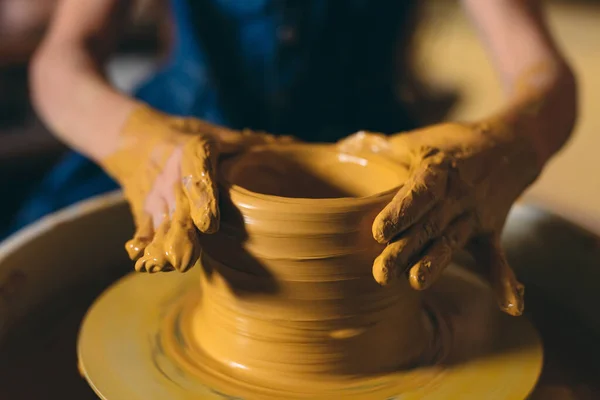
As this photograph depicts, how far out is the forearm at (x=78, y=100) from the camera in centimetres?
115

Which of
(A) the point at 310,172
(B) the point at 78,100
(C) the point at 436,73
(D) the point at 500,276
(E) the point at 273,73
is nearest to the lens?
(D) the point at 500,276

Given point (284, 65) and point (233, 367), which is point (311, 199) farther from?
point (284, 65)

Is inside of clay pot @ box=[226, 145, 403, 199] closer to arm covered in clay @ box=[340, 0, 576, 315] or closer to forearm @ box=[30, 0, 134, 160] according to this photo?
arm covered in clay @ box=[340, 0, 576, 315]

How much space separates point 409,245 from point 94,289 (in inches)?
27.0

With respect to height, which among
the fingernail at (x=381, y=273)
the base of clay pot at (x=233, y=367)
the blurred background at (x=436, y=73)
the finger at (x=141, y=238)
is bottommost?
the blurred background at (x=436, y=73)

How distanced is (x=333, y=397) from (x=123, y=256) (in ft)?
2.06

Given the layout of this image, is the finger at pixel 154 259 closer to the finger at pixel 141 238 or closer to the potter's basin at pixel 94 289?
the finger at pixel 141 238

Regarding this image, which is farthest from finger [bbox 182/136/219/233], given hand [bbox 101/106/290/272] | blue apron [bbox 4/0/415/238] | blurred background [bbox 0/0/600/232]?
blurred background [bbox 0/0/600/232]

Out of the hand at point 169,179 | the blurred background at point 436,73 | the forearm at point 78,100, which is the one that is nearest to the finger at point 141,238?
the hand at point 169,179

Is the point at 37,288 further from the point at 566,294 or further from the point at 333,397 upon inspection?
the point at 566,294

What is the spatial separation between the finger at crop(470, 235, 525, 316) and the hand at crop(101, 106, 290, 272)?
32 centimetres

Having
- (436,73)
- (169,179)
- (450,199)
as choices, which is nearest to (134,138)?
(169,179)

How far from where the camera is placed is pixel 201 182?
823 millimetres

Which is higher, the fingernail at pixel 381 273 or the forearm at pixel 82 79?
the fingernail at pixel 381 273
